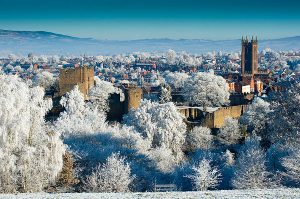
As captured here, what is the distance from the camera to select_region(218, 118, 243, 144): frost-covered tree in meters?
36.4

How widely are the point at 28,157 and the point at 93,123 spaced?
15707mm

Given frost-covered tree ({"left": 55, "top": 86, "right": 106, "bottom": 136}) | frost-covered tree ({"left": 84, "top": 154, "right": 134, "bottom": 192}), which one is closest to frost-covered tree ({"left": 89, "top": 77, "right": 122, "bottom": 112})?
frost-covered tree ({"left": 55, "top": 86, "right": 106, "bottom": 136})

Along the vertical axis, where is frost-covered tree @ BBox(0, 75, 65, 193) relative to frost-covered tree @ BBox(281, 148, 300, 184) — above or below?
above

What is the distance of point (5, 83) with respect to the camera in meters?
20.0

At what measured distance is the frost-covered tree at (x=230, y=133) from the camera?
36438 millimetres

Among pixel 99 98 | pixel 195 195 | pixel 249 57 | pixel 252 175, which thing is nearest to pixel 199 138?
pixel 252 175

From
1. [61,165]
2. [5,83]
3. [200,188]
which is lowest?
[200,188]

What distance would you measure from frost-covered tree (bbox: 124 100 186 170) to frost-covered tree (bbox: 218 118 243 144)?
285cm

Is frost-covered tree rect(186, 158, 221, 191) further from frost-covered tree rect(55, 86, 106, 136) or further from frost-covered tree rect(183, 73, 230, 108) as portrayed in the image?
frost-covered tree rect(183, 73, 230, 108)

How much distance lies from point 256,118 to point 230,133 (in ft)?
9.59

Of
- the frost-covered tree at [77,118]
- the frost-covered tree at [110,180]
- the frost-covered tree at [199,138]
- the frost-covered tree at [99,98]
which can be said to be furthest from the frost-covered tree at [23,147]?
the frost-covered tree at [99,98]

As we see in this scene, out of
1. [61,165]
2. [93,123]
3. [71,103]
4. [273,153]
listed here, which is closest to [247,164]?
[273,153]

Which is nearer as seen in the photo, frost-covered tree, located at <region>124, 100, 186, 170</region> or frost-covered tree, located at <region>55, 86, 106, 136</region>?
frost-covered tree, located at <region>55, 86, 106, 136</region>

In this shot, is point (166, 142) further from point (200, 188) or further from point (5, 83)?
point (5, 83)
